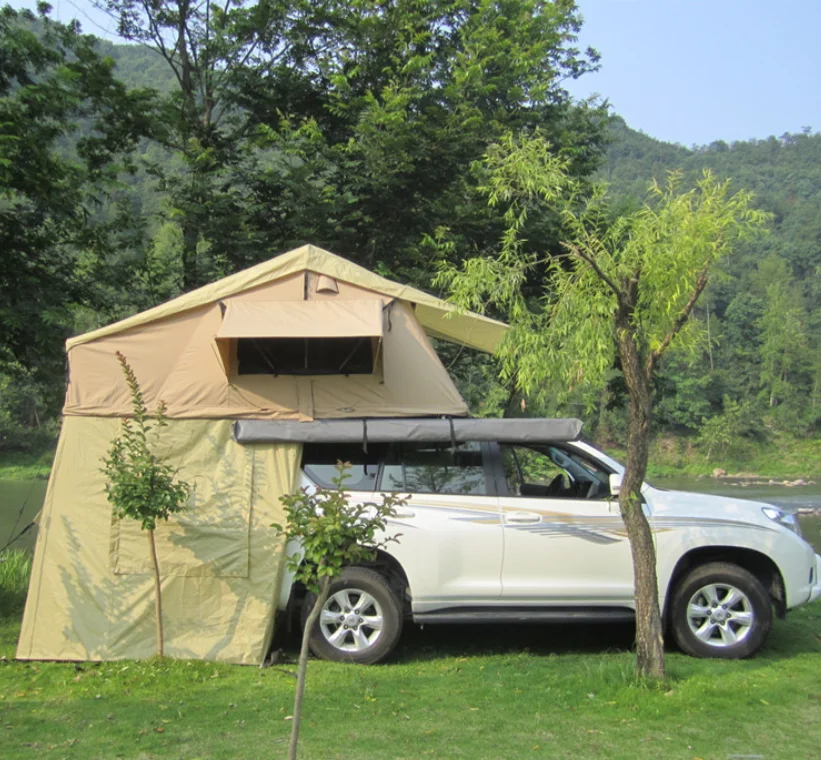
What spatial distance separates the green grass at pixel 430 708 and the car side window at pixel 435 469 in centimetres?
135

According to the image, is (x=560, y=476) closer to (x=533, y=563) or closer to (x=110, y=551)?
(x=533, y=563)

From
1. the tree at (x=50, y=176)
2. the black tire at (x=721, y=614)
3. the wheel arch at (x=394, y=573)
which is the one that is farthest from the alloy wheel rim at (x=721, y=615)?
the tree at (x=50, y=176)

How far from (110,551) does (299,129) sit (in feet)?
24.1

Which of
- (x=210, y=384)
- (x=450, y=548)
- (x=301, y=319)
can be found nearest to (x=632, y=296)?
(x=450, y=548)

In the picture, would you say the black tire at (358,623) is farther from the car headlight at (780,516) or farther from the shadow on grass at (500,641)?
the car headlight at (780,516)

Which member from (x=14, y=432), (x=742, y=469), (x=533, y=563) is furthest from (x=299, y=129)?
(x=742, y=469)

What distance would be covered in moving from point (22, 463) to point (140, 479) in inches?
1581

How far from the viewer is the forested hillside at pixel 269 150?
A: 10.2m

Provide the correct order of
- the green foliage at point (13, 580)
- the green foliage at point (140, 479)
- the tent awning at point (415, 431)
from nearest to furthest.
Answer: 1. the green foliage at point (140, 479)
2. the tent awning at point (415, 431)
3. the green foliage at point (13, 580)

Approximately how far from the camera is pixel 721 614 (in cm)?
663

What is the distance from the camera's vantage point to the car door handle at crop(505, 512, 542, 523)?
6602 mm

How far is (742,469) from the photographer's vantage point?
54750 mm

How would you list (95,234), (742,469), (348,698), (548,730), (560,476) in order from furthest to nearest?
(742,469)
(95,234)
(560,476)
(348,698)
(548,730)

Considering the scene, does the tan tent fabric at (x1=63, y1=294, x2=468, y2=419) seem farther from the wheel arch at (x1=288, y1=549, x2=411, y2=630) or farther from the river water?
the river water
